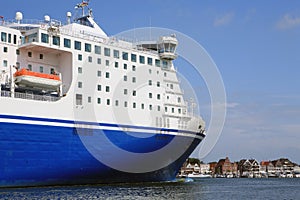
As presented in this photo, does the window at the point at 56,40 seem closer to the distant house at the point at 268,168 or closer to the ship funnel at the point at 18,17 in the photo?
the ship funnel at the point at 18,17

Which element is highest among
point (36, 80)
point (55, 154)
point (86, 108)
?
point (36, 80)

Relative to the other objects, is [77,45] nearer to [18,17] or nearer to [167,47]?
[18,17]

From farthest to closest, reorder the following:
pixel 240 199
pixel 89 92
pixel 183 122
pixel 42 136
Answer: pixel 183 122 < pixel 89 92 < pixel 240 199 < pixel 42 136

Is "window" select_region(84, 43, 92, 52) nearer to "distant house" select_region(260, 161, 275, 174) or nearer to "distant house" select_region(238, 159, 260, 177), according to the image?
"distant house" select_region(238, 159, 260, 177)

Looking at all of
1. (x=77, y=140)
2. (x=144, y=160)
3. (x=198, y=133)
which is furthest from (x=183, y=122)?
(x=77, y=140)

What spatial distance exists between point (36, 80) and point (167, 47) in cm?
1135

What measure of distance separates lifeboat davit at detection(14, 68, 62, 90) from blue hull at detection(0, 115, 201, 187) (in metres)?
2.27

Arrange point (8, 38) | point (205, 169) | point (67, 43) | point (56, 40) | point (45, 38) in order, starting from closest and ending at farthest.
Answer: point (8, 38), point (45, 38), point (56, 40), point (67, 43), point (205, 169)

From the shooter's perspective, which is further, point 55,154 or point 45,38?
point 45,38

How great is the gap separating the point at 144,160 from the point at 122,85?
466 centimetres

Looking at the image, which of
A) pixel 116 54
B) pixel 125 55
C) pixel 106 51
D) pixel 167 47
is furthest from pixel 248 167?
pixel 106 51

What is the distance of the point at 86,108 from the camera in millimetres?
24922

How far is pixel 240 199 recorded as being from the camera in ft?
78.4

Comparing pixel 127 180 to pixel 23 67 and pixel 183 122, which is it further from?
pixel 23 67
